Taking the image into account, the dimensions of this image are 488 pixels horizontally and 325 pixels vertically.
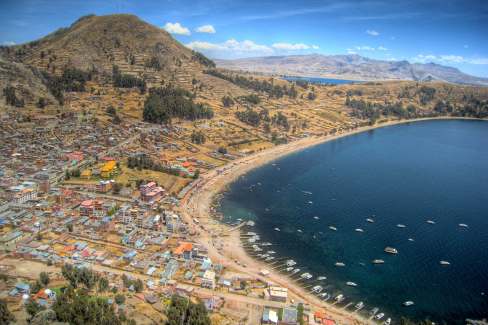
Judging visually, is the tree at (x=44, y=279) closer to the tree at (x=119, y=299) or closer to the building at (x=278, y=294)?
the tree at (x=119, y=299)

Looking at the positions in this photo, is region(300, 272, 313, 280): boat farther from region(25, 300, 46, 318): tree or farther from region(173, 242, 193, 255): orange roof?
region(25, 300, 46, 318): tree

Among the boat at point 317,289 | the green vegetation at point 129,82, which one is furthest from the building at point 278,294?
the green vegetation at point 129,82

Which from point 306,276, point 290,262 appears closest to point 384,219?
point 290,262

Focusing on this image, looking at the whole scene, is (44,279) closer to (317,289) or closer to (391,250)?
(317,289)

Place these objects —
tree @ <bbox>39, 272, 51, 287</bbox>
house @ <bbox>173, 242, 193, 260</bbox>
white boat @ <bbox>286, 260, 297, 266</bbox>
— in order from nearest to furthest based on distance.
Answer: tree @ <bbox>39, 272, 51, 287</bbox> < house @ <bbox>173, 242, 193, 260</bbox> < white boat @ <bbox>286, 260, 297, 266</bbox>

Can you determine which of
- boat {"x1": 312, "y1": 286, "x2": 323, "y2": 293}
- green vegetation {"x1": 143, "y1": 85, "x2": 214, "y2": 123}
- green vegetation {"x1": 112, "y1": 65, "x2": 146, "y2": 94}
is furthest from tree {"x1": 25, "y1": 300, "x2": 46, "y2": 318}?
green vegetation {"x1": 112, "y1": 65, "x2": 146, "y2": 94}

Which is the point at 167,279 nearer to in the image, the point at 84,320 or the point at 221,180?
the point at 84,320
